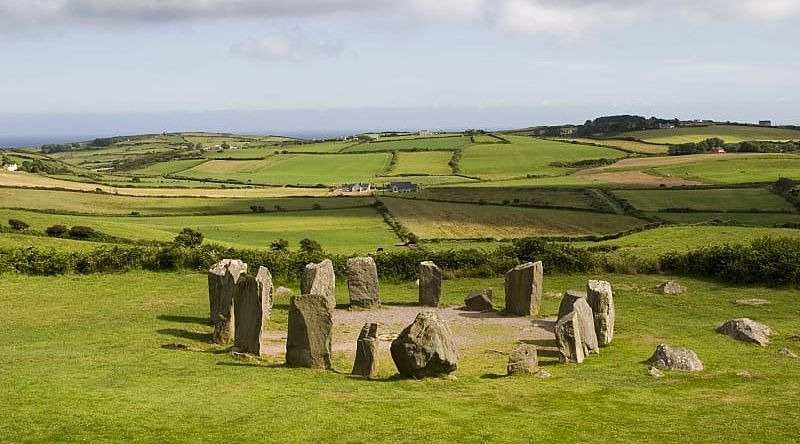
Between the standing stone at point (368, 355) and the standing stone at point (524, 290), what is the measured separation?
10.8m

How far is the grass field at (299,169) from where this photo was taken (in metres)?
125

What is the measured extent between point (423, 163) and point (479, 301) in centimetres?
10864

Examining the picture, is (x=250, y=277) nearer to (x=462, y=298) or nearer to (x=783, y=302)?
(x=462, y=298)

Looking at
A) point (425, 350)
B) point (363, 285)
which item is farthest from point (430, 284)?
point (425, 350)

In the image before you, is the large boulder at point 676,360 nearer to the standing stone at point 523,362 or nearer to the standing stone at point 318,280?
the standing stone at point 523,362

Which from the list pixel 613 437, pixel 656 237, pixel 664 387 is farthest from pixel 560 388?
pixel 656 237

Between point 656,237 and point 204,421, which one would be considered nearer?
point 204,421

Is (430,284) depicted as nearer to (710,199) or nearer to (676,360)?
(676,360)

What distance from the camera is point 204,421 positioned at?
1530 centimetres

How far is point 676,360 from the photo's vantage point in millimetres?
20938

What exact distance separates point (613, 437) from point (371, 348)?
7.30 metres

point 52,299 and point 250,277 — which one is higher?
point 250,277

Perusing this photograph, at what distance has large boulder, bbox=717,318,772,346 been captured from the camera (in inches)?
952

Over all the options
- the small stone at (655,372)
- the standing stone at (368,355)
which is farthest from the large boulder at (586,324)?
the standing stone at (368,355)
